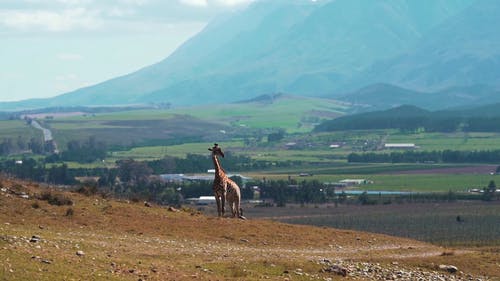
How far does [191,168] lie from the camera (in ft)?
432

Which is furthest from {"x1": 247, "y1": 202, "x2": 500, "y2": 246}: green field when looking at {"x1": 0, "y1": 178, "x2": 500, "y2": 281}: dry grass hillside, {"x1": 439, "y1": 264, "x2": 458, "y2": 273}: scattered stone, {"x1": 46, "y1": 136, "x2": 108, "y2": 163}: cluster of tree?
{"x1": 46, "y1": 136, "x2": 108, "y2": 163}: cluster of tree

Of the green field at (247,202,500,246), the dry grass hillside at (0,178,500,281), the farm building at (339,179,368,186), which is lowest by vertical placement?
the farm building at (339,179,368,186)

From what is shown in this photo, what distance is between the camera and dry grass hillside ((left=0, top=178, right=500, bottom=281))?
2380 cm

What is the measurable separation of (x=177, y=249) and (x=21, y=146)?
151m

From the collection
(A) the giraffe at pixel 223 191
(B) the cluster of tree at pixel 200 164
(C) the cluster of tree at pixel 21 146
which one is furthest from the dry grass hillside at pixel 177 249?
(C) the cluster of tree at pixel 21 146

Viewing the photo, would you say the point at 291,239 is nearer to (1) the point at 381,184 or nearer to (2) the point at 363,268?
(2) the point at 363,268

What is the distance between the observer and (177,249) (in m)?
27.7

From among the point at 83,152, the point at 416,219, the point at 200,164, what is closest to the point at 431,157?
the point at 200,164

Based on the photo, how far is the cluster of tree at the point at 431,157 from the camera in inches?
5763

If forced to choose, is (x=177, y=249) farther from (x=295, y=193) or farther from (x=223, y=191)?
(x=295, y=193)

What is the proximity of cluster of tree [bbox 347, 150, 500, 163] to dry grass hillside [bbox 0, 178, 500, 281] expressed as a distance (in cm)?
11289

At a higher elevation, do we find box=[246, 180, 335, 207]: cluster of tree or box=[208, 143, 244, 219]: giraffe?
box=[208, 143, 244, 219]: giraffe

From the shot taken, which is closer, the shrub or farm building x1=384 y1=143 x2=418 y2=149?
the shrub

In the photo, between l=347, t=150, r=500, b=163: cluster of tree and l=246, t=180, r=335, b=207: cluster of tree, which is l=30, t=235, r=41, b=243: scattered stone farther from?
l=347, t=150, r=500, b=163: cluster of tree
